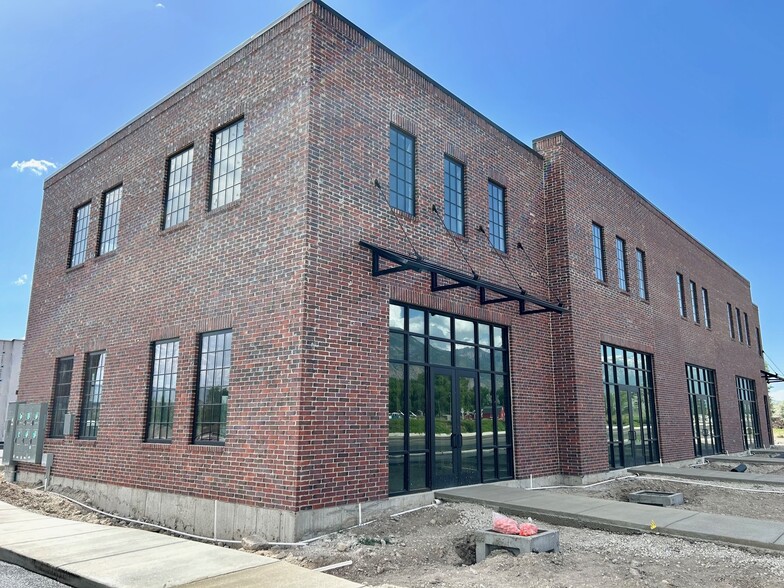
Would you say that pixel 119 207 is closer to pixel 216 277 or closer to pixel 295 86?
pixel 216 277

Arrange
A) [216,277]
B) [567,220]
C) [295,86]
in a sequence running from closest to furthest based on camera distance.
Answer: [295,86], [216,277], [567,220]

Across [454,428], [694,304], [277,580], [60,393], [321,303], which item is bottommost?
[277,580]

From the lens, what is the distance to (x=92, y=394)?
1355 cm

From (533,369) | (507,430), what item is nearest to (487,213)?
(533,369)

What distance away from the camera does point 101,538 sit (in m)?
8.87

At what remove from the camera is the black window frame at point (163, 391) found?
36.9 ft

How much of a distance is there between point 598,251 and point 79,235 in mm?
14314

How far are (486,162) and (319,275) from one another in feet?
20.6

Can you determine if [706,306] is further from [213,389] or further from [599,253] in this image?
[213,389]

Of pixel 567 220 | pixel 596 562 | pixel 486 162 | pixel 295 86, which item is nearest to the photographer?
pixel 596 562

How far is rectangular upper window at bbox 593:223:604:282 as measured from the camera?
643 inches

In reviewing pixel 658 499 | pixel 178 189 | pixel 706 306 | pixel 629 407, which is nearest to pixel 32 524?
pixel 178 189

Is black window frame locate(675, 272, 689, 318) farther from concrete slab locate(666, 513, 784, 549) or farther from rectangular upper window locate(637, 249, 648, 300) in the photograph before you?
concrete slab locate(666, 513, 784, 549)

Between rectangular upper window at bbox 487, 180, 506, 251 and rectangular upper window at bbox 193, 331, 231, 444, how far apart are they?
647cm
